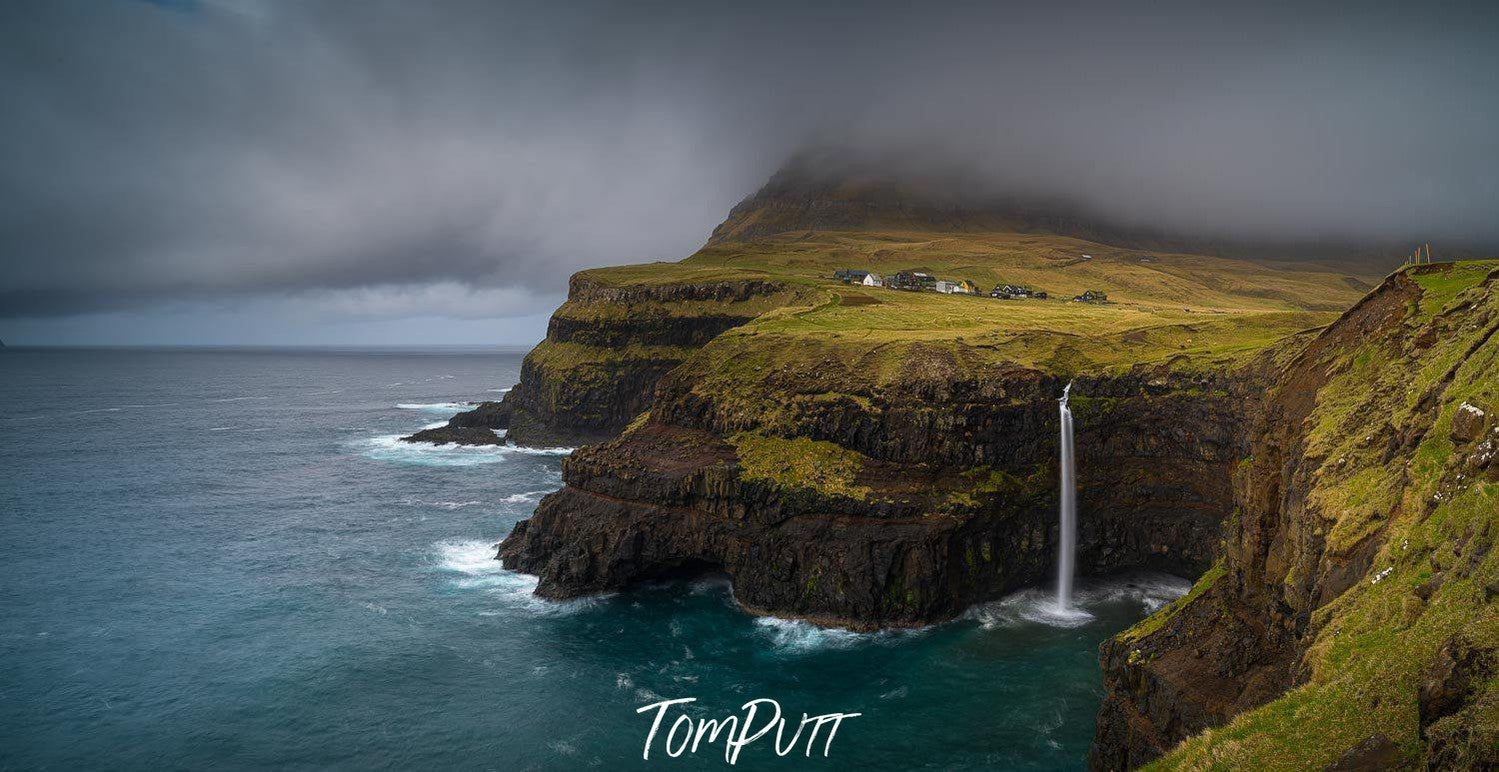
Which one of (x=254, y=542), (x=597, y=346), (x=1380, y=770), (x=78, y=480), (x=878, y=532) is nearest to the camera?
(x=1380, y=770)

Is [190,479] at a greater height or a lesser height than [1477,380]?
lesser

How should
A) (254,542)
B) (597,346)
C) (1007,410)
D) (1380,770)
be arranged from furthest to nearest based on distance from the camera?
(597,346), (254,542), (1007,410), (1380,770)

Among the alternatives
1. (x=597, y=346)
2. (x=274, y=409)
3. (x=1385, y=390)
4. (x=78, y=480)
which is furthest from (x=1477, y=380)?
(x=274, y=409)

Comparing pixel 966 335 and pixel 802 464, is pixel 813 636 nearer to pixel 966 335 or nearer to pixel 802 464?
pixel 802 464

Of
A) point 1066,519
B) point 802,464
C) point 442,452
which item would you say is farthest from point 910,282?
point 442,452

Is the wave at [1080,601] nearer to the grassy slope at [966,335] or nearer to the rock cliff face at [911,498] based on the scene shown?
the rock cliff face at [911,498]

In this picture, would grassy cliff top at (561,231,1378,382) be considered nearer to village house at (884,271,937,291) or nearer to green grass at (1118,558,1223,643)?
village house at (884,271,937,291)

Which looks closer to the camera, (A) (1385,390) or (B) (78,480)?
(A) (1385,390)

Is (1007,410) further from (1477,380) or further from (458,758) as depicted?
(458,758)
